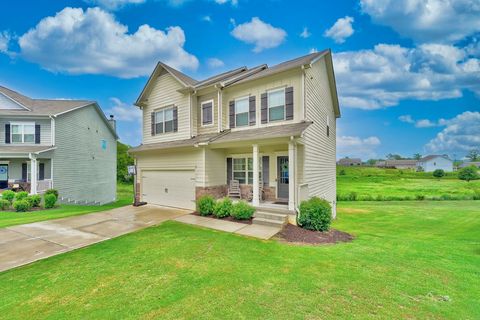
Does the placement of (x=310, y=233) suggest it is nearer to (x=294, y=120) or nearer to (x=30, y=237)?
(x=294, y=120)

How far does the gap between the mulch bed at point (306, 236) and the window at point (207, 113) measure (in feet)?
22.8

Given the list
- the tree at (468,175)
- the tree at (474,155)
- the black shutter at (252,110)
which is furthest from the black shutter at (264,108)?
the tree at (474,155)

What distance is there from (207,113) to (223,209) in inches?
219

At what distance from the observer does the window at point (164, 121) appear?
12.9 metres

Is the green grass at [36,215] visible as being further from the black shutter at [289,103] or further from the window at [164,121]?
the black shutter at [289,103]

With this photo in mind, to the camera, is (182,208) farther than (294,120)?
Yes

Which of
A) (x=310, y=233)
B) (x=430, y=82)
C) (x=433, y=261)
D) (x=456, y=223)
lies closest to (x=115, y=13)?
(x=310, y=233)

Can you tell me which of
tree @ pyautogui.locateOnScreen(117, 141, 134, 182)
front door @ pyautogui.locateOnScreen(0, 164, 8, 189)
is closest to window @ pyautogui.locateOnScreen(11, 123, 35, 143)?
front door @ pyautogui.locateOnScreen(0, 164, 8, 189)

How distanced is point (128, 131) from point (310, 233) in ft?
109

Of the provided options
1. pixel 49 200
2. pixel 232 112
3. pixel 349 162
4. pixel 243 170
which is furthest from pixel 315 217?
pixel 349 162

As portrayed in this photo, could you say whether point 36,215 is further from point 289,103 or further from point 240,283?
point 289,103

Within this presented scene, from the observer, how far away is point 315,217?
26.1 feet

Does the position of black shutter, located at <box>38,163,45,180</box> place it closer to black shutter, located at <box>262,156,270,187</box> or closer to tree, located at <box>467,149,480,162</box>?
black shutter, located at <box>262,156,270,187</box>

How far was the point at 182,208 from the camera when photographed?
11719 millimetres
